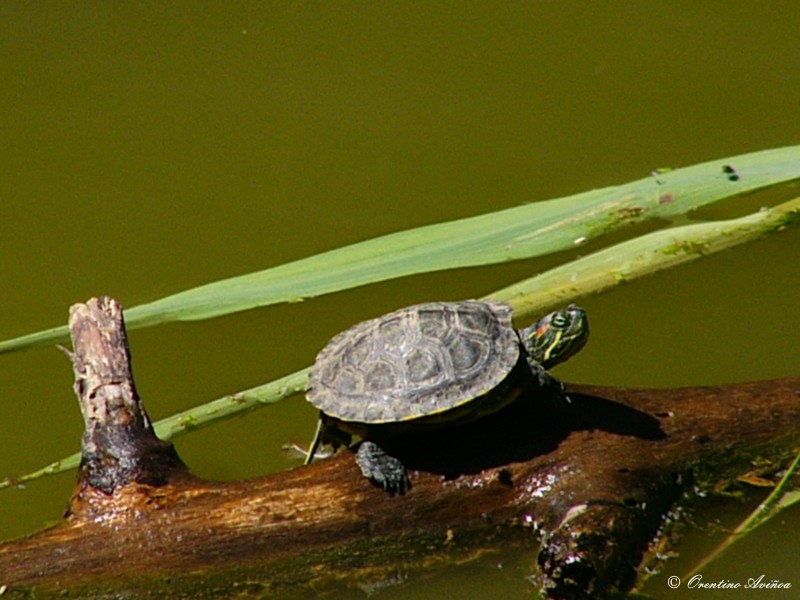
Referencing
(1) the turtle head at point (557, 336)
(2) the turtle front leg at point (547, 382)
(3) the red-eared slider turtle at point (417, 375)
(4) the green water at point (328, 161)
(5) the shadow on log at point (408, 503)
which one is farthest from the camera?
(4) the green water at point (328, 161)

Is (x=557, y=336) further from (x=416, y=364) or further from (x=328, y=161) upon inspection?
(x=328, y=161)

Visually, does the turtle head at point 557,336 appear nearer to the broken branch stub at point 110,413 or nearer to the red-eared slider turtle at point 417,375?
the red-eared slider turtle at point 417,375

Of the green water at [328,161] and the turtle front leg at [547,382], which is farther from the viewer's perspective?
the green water at [328,161]

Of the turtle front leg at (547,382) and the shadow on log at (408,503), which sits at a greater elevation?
the turtle front leg at (547,382)

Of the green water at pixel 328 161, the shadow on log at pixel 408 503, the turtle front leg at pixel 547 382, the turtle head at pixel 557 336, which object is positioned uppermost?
the green water at pixel 328 161

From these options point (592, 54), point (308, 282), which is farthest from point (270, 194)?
point (592, 54)

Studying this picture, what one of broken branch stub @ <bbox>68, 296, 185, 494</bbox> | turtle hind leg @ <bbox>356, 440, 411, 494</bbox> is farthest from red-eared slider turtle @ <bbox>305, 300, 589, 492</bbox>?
broken branch stub @ <bbox>68, 296, 185, 494</bbox>

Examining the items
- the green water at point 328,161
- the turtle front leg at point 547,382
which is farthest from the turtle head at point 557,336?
the green water at point 328,161

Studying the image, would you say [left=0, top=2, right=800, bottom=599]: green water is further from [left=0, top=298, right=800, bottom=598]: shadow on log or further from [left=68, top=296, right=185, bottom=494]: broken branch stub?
[left=68, top=296, right=185, bottom=494]: broken branch stub
